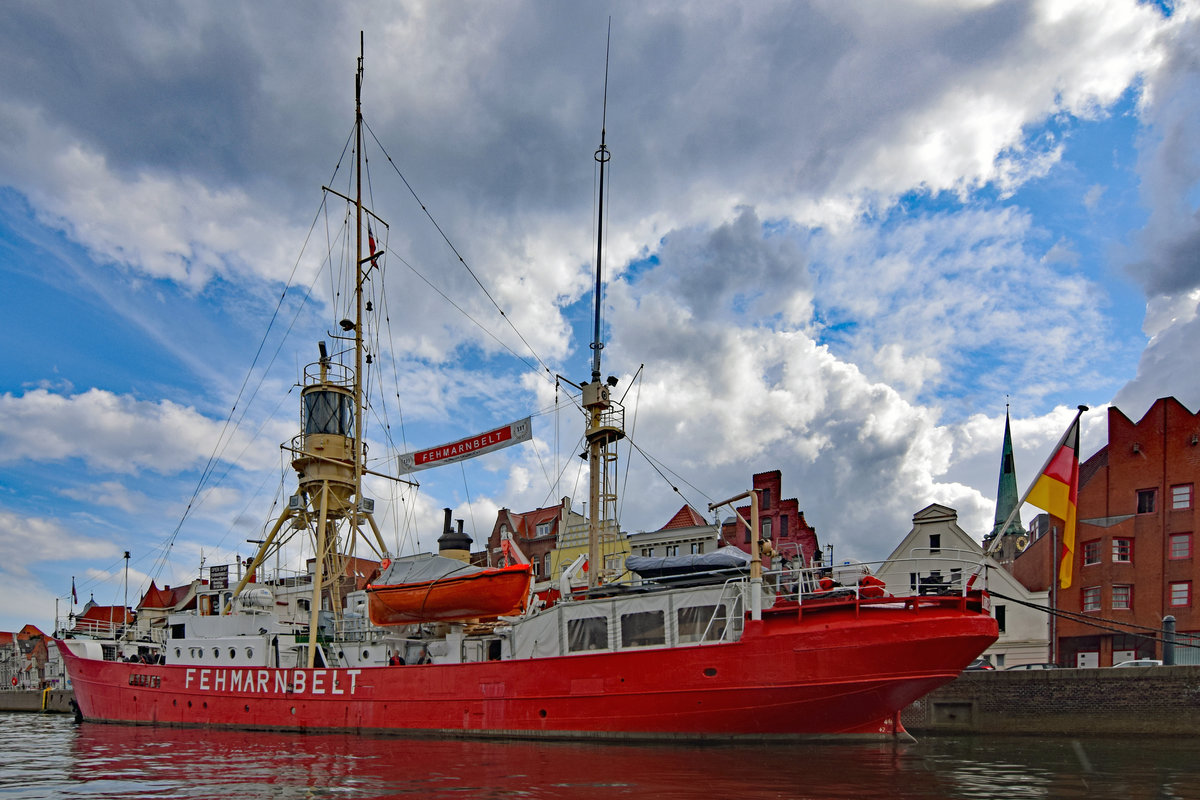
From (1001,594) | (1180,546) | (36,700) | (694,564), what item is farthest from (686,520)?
(36,700)

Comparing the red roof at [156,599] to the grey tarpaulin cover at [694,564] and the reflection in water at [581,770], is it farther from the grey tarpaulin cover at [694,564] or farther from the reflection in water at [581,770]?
the grey tarpaulin cover at [694,564]

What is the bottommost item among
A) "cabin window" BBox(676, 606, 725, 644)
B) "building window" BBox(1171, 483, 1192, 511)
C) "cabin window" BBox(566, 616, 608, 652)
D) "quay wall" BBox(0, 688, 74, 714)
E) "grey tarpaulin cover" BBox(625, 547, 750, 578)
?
"quay wall" BBox(0, 688, 74, 714)

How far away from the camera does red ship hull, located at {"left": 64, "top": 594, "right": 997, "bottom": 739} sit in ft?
66.6

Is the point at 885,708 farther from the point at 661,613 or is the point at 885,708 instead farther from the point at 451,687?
the point at 451,687

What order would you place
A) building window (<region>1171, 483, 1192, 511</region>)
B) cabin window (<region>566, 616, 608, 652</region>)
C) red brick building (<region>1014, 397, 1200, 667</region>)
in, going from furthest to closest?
building window (<region>1171, 483, 1192, 511</region>)
red brick building (<region>1014, 397, 1200, 667</region>)
cabin window (<region>566, 616, 608, 652</region>)

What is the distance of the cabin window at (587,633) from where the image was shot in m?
23.1

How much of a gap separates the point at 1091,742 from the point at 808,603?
497 inches

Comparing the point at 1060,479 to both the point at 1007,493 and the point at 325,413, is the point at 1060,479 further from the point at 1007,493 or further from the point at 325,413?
the point at 1007,493

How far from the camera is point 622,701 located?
875 inches

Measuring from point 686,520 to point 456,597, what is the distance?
29037mm

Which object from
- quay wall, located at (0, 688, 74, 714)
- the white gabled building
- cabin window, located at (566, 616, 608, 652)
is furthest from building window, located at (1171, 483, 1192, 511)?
quay wall, located at (0, 688, 74, 714)

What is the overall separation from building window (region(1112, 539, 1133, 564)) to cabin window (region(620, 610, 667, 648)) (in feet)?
92.4

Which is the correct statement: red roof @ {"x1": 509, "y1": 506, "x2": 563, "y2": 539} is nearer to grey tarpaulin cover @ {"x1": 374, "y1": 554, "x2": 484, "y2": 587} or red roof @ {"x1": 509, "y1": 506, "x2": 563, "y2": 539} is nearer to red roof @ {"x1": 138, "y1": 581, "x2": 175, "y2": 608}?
grey tarpaulin cover @ {"x1": 374, "y1": 554, "x2": 484, "y2": 587}

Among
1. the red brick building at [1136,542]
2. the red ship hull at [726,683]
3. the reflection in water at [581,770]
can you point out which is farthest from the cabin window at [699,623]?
the red brick building at [1136,542]
